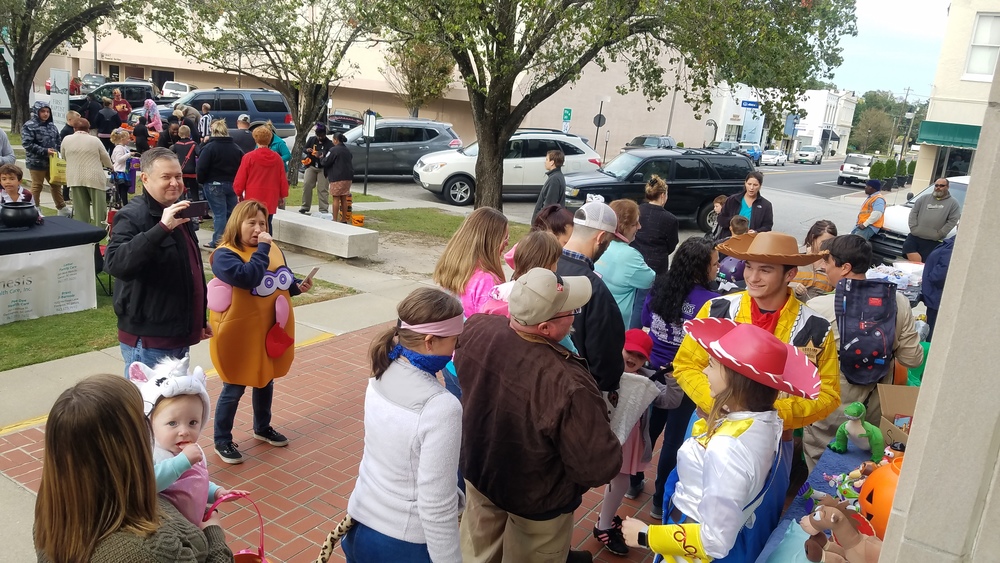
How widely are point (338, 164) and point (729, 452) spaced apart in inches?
444

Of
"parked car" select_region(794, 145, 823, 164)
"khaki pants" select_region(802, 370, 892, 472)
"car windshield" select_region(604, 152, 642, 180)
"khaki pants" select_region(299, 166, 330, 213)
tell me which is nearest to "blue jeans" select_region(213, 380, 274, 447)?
"khaki pants" select_region(802, 370, 892, 472)

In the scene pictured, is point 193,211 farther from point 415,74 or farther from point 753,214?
point 415,74

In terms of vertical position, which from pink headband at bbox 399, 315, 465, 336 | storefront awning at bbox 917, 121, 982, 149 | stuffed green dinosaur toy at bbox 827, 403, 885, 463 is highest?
storefront awning at bbox 917, 121, 982, 149

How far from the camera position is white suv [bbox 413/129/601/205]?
17844mm

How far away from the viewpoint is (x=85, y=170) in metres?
10.2

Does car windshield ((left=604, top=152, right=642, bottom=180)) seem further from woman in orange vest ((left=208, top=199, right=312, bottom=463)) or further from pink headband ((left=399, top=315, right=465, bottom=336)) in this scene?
pink headband ((left=399, top=315, right=465, bottom=336))

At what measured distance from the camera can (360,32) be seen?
16406 mm

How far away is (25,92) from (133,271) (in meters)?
26.5

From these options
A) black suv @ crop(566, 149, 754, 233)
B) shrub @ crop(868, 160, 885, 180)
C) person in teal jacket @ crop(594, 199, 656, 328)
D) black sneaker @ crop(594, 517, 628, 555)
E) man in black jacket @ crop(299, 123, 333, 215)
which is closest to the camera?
black sneaker @ crop(594, 517, 628, 555)

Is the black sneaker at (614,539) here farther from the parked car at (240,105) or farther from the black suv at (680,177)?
the parked car at (240,105)

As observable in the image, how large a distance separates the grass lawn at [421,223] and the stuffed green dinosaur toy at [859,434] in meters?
9.45

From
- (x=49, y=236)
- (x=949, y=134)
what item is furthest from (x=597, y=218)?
(x=949, y=134)

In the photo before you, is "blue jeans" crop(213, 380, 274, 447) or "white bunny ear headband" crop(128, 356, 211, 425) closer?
"white bunny ear headband" crop(128, 356, 211, 425)

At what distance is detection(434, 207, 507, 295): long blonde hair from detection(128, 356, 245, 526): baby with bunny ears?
1753 mm
